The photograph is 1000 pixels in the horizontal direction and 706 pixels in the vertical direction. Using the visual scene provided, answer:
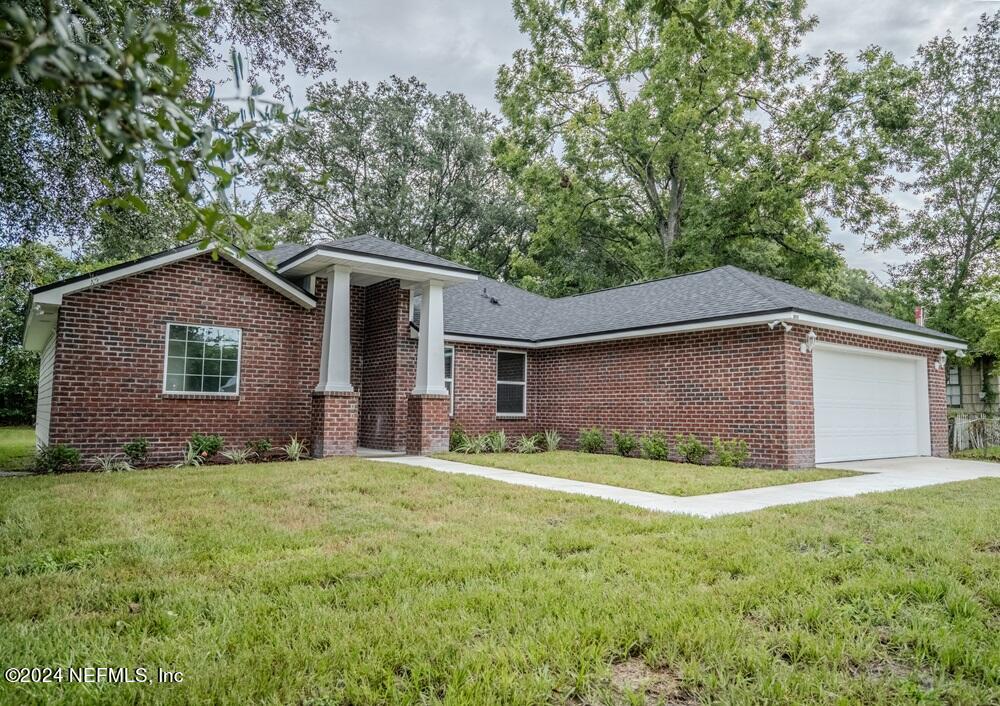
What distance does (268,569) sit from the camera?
4.09m

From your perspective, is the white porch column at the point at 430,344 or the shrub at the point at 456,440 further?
the shrub at the point at 456,440

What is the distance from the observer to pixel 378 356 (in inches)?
532

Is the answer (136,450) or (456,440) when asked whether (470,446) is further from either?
(136,450)

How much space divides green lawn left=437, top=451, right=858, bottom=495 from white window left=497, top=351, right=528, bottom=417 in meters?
2.88

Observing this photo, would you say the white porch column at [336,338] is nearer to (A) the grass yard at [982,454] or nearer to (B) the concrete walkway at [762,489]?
(B) the concrete walkway at [762,489]

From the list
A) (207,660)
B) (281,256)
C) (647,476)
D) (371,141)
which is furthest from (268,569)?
(371,141)

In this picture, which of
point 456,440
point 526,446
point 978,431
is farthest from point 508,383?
point 978,431

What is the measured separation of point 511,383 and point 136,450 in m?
8.44

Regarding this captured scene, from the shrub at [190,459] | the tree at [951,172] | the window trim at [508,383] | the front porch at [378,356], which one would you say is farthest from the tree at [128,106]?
the tree at [951,172]

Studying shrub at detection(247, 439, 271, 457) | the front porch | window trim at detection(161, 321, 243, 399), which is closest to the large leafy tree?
the front porch

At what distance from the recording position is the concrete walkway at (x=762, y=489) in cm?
688

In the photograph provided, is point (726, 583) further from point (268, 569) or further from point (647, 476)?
point (647, 476)

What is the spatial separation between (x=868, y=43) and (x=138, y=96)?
2657cm

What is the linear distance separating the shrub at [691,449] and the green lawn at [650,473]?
0.38 metres
